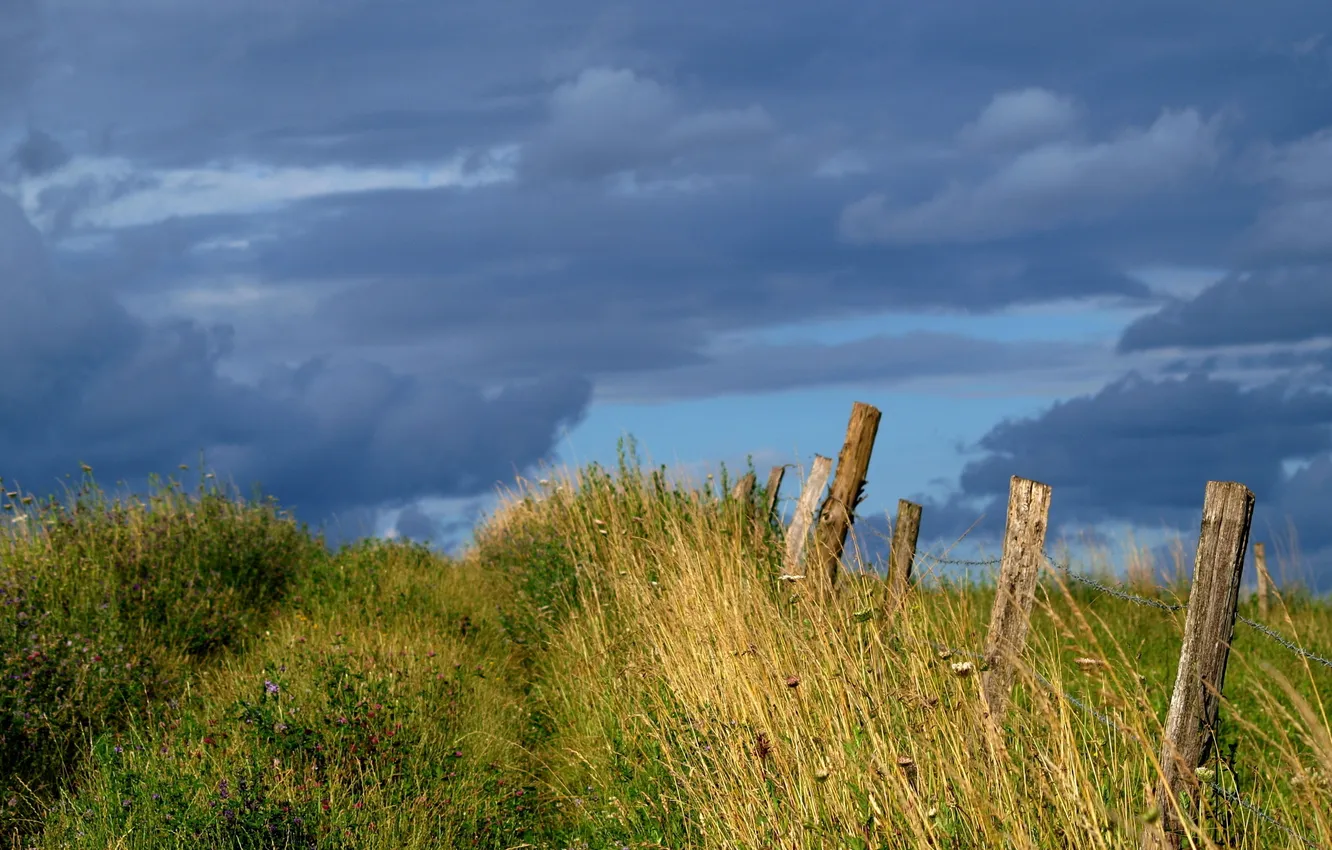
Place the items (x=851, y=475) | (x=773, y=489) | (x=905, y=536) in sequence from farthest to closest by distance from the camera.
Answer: (x=773, y=489) < (x=851, y=475) < (x=905, y=536)

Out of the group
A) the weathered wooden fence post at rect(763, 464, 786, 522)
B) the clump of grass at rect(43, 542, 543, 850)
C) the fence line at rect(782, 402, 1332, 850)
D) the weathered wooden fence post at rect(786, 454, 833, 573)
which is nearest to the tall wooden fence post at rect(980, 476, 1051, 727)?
the fence line at rect(782, 402, 1332, 850)

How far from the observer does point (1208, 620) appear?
13.3 feet

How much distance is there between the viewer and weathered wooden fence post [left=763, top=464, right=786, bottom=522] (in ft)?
36.0

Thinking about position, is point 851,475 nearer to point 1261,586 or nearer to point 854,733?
point 854,733

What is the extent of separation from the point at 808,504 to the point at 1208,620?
16.0ft

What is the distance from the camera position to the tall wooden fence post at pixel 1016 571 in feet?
15.9

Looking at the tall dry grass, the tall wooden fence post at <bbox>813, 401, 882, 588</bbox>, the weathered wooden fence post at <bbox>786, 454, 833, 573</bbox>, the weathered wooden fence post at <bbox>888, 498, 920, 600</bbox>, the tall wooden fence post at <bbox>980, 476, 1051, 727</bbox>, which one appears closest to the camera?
the tall dry grass

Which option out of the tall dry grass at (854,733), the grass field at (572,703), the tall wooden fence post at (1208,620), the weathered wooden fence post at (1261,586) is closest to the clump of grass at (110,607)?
the grass field at (572,703)

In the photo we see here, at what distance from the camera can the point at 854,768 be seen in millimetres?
4230

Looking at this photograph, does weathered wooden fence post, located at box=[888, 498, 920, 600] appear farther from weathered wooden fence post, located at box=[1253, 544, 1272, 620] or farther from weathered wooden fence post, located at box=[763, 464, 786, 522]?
weathered wooden fence post, located at box=[1253, 544, 1272, 620]

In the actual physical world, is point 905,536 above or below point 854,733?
above

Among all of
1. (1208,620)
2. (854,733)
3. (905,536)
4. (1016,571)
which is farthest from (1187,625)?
(905,536)

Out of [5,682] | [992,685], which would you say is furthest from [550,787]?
[5,682]

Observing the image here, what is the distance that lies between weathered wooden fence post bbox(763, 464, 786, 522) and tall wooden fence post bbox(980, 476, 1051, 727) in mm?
5820
